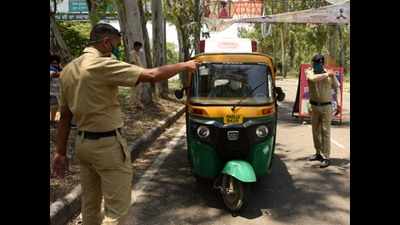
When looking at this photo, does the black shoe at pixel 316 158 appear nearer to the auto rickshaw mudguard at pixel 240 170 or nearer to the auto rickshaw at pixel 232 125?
the auto rickshaw at pixel 232 125

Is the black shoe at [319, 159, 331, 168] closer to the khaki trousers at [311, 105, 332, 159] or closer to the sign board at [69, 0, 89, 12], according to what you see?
the khaki trousers at [311, 105, 332, 159]

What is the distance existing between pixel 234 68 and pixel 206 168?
1454 mm

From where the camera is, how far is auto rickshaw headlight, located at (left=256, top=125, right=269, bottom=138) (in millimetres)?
6118

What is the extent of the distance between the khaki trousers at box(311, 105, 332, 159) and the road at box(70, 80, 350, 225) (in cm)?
34

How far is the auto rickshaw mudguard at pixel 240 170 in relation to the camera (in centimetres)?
572

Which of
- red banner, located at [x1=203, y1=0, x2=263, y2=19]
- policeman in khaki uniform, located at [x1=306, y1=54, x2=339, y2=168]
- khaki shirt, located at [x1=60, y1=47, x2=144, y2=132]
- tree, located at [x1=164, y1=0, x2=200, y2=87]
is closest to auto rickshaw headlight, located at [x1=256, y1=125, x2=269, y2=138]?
policeman in khaki uniform, located at [x1=306, y1=54, x2=339, y2=168]

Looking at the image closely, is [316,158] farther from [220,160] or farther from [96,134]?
[96,134]

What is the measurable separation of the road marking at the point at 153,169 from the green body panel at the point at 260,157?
1.62 meters

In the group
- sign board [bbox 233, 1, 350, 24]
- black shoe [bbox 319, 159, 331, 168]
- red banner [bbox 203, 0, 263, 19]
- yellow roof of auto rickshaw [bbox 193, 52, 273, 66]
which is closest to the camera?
yellow roof of auto rickshaw [bbox 193, 52, 273, 66]

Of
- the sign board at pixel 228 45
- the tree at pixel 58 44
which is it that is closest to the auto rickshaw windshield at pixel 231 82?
the sign board at pixel 228 45
